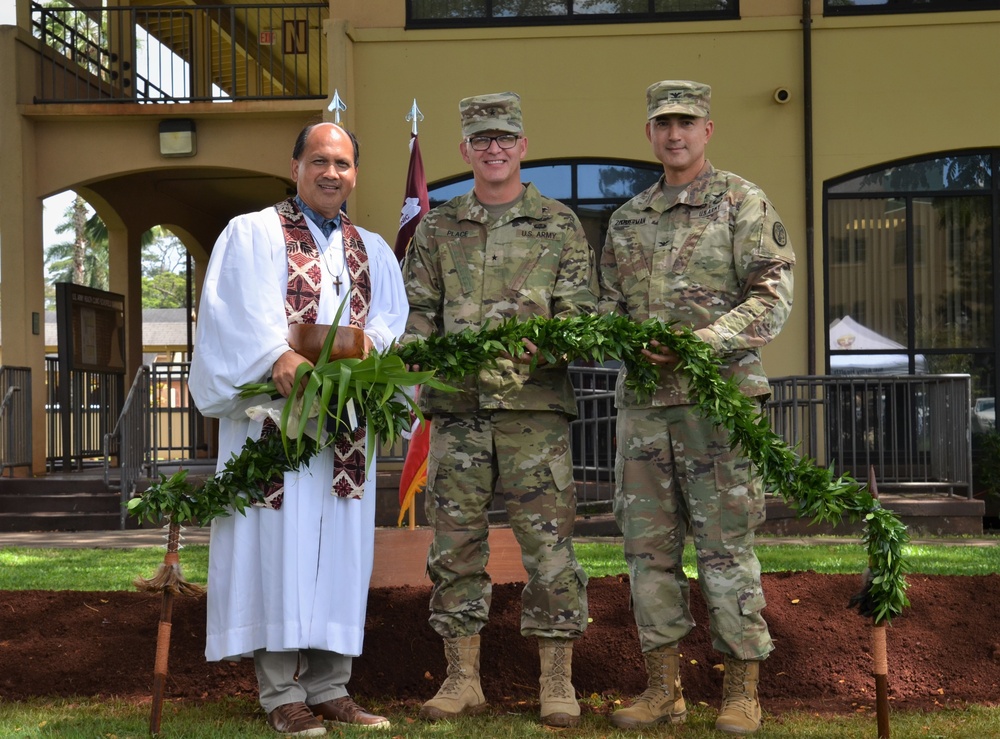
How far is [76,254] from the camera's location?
175 ft

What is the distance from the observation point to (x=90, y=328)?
15.7 metres

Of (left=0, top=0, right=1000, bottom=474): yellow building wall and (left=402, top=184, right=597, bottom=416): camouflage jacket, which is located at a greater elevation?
(left=0, top=0, right=1000, bottom=474): yellow building wall

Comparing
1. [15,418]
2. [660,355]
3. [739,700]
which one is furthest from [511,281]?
[15,418]

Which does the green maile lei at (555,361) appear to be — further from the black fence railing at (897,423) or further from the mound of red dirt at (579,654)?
the black fence railing at (897,423)

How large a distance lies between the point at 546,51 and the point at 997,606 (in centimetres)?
908

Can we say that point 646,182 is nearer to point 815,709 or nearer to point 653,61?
point 653,61

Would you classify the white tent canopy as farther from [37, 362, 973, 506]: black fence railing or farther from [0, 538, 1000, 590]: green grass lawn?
[0, 538, 1000, 590]: green grass lawn

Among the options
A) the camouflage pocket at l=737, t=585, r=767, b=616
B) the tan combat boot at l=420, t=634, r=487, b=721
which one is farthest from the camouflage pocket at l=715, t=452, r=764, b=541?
the tan combat boot at l=420, t=634, r=487, b=721

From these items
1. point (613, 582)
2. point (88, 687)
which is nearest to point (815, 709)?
point (613, 582)

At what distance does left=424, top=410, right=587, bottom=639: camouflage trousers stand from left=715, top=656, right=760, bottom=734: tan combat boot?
1.89 ft

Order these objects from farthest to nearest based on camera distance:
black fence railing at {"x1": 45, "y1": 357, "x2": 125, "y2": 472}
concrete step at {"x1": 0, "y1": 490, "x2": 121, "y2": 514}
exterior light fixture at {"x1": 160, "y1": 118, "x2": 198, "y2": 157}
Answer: black fence railing at {"x1": 45, "y1": 357, "x2": 125, "y2": 472}, exterior light fixture at {"x1": 160, "y1": 118, "x2": 198, "y2": 157}, concrete step at {"x1": 0, "y1": 490, "x2": 121, "y2": 514}

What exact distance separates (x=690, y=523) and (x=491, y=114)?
1.75 metres

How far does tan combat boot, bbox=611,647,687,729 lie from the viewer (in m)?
4.42

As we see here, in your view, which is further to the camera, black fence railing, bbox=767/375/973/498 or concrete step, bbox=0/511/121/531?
concrete step, bbox=0/511/121/531
